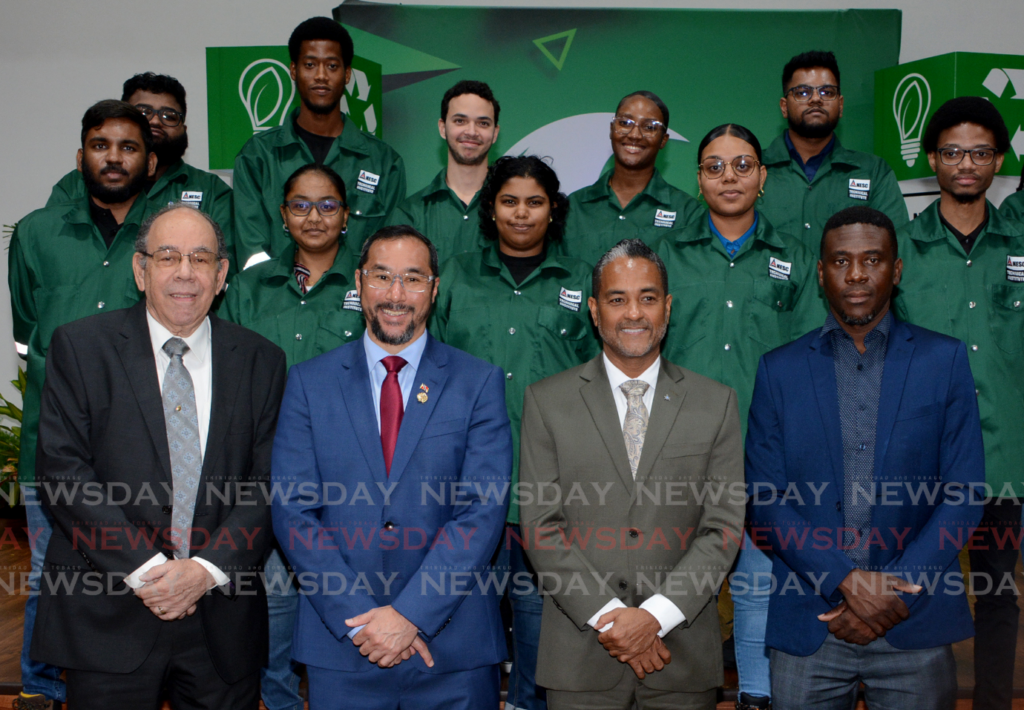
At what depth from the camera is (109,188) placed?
3584 mm

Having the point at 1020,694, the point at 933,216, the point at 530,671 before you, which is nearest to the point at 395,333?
the point at 530,671

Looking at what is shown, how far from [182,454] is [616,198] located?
2410mm

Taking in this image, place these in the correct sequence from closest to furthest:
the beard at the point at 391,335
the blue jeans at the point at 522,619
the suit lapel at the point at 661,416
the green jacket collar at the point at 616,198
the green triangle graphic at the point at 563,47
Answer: the suit lapel at the point at 661,416, the beard at the point at 391,335, the blue jeans at the point at 522,619, the green jacket collar at the point at 616,198, the green triangle graphic at the point at 563,47

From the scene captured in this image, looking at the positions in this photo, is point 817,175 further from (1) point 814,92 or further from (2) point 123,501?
(2) point 123,501

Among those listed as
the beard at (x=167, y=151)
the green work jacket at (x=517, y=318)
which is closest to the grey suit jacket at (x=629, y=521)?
the green work jacket at (x=517, y=318)

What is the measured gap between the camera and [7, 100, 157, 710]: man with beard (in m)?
3.52

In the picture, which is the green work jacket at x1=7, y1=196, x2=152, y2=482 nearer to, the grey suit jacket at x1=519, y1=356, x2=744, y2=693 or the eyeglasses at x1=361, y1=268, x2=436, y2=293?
the eyeglasses at x1=361, y1=268, x2=436, y2=293

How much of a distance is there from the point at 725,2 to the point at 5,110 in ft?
19.6

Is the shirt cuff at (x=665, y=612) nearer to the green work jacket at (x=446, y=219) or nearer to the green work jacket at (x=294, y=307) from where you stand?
the green work jacket at (x=294, y=307)

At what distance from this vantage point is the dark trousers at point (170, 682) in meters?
2.41

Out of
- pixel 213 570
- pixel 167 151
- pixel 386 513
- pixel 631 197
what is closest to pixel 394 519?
pixel 386 513

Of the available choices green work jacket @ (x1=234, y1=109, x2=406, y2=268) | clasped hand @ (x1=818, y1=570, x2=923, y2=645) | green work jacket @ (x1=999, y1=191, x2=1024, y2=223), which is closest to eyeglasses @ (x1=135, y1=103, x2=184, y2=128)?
green work jacket @ (x1=234, y1=109, x2=406, y2=268)

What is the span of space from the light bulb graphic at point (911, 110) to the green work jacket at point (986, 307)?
2.87m

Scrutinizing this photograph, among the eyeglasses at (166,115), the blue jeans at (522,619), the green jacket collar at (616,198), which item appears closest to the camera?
the blue jeans at (522,619)
